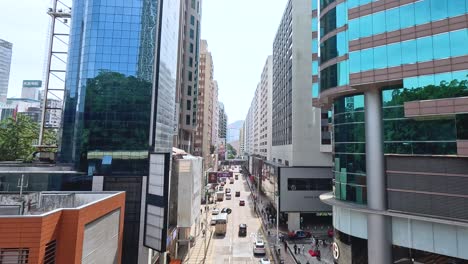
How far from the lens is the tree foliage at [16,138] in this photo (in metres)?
46.6

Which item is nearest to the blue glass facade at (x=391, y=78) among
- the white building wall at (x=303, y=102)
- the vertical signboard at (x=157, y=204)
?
the vertical signboard at (x=157, y=204)

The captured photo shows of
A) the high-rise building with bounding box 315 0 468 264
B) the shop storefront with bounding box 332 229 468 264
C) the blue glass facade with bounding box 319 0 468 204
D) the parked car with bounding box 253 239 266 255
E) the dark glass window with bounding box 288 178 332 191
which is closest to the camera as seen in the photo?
the high-rise building with bounding box 315 0 468 264

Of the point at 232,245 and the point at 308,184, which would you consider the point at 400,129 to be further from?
the point at 232,245

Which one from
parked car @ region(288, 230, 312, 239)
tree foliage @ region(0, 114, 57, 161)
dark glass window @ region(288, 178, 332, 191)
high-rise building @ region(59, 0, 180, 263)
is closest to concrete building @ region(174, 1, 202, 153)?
dark glass window @ region(288, 178, 332, 191)

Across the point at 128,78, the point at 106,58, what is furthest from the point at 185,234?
the point at 106,58

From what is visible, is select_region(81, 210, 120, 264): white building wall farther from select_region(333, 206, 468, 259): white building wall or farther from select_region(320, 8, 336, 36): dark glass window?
select_region(320, 8, 336, 36): dark glass window

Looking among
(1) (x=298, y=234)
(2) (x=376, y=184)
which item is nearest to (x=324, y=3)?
(2) (x=376, y=184)

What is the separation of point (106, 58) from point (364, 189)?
29881 millimetres

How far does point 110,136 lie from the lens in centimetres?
3188

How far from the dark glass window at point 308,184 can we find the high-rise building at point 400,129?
70.0 feet

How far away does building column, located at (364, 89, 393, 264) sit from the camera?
22.5m

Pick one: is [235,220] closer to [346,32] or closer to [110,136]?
[110,136]

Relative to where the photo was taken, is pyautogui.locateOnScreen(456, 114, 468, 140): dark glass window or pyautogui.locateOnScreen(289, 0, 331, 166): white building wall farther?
pyautogui.locateOnScreen(289, 0, 331, 166): white building wall

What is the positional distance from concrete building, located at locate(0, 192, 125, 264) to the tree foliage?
36.9 metres
